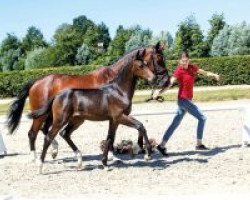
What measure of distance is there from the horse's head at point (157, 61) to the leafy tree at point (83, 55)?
56.1 meters

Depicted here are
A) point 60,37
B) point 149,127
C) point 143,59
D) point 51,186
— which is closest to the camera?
point 51,186

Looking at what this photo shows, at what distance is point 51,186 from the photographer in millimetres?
8398

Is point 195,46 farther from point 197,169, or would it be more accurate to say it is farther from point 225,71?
point 197,169

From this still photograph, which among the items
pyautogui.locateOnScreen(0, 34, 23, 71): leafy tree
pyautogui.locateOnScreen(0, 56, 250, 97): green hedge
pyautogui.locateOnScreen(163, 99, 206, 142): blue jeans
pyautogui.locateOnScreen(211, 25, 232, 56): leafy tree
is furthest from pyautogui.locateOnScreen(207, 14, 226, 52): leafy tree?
pyautogui.locateOnScreen(163, 99, 206, 142): blue jeans

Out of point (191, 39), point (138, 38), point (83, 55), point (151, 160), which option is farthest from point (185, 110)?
point (138, 38)

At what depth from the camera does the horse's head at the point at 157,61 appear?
968 cm

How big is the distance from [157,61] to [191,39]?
150ft

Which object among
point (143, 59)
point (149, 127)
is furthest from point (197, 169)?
point (149, 127)

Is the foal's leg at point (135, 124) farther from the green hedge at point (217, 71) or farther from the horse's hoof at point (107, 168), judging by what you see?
the green hedge at point (217, 71)

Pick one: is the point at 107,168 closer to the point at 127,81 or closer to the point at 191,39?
the point at 127,81

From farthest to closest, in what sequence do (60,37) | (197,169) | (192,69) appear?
(60,37)
(192,69)
(197,169)

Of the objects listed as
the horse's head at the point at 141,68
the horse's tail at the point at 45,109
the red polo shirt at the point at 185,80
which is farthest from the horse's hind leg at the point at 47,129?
the red polo shirt at the point at 185,80

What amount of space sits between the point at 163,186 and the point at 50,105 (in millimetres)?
2758

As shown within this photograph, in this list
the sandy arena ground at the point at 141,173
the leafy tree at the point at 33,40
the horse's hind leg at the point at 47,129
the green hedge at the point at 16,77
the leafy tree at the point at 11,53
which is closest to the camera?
the sandy arena ground at the point at 141,173
